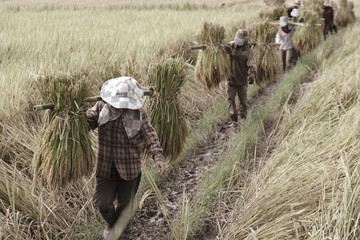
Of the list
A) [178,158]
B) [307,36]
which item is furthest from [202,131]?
[307,36]

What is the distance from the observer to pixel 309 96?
15.9 feet

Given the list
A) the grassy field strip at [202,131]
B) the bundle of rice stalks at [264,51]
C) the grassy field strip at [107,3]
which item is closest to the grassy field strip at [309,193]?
the grassy field strip at [202,131]

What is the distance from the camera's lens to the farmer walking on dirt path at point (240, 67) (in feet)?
15.0

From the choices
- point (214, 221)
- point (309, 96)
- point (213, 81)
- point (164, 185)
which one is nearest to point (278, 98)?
point (309, 96)

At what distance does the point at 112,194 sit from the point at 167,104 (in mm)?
991

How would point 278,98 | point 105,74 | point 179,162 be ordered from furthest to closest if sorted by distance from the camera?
point 278,98 → point 105,74 → point 179,162

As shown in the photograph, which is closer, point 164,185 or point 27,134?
point 27,134

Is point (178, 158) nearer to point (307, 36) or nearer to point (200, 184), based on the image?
point (200, 184)

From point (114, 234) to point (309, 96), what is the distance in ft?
10.5

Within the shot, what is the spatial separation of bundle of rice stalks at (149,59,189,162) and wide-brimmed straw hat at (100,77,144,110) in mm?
896

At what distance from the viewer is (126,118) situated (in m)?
2.35

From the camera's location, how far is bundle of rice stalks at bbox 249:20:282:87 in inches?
226

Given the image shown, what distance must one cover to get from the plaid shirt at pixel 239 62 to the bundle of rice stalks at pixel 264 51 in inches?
41.9

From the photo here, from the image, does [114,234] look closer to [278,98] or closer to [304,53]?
[278,98]
